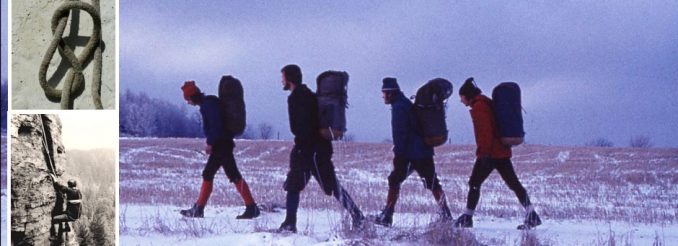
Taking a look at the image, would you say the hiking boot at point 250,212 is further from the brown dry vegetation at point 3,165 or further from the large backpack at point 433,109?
the brown dry vegetation at point 3,165

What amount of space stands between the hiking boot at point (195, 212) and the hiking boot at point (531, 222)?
173 centimetres

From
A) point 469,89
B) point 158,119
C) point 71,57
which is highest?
point 71,57

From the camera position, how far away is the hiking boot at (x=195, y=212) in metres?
5.66

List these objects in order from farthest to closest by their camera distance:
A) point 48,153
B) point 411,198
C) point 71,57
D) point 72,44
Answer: point 48,153 < point 411,198 < point 72,44 < point 71,57

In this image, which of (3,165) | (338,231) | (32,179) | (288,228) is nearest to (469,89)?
(338,231)

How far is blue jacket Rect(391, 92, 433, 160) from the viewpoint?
17.9 ft

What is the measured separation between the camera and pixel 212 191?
18.6 ft

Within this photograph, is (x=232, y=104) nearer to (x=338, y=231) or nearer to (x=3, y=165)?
(x=338, y=231)

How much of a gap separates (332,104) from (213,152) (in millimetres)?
744

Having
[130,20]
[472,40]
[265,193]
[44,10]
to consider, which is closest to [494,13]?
[472,40]

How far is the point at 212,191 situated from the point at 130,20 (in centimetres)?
104

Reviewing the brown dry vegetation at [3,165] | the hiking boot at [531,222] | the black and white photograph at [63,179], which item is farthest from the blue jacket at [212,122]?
the hiking boot at [531,222]

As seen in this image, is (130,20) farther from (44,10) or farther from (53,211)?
(53,211)

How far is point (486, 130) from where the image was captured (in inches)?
212
